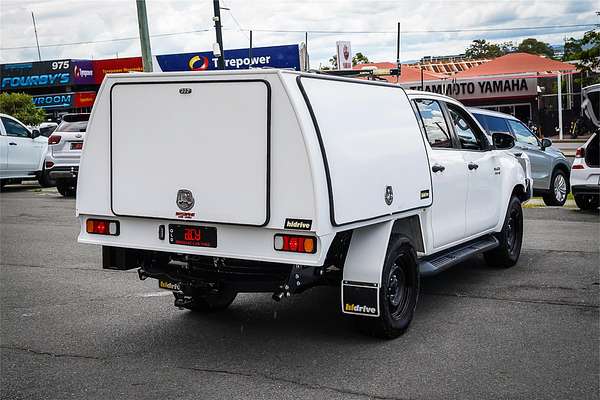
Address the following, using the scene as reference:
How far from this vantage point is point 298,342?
21.1ft

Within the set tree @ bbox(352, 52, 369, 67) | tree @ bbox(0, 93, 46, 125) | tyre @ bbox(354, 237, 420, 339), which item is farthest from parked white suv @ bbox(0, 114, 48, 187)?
tree @ bbox(352, 52, 369, 67)

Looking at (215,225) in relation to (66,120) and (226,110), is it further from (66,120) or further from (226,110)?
(66,120)

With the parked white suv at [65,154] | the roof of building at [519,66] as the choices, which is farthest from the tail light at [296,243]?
the roof of building at [519,66]

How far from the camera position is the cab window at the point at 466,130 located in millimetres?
8375

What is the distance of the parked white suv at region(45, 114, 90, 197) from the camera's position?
18.4 metres

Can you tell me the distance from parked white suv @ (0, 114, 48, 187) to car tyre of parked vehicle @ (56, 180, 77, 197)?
6.01 feet

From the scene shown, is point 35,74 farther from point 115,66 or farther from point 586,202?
point 586,202

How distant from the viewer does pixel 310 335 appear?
21.7ft

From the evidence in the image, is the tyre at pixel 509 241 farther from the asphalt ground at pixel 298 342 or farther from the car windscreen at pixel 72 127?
the car windscreen at pixel 72 127

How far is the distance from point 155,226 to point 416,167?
2236 mm

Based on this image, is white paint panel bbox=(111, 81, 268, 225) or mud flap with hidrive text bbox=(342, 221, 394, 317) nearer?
white paint panel bbox=(111, 81, 268, 225)

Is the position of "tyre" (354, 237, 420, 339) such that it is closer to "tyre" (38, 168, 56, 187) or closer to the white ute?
the white ute

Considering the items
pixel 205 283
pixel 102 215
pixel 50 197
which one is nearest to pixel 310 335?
pixel 205 283

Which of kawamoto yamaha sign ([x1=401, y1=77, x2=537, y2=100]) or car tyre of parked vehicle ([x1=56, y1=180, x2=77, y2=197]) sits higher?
kawamoto yamaha sign ([x1=401, y1=77, x2=537, y2=100])
